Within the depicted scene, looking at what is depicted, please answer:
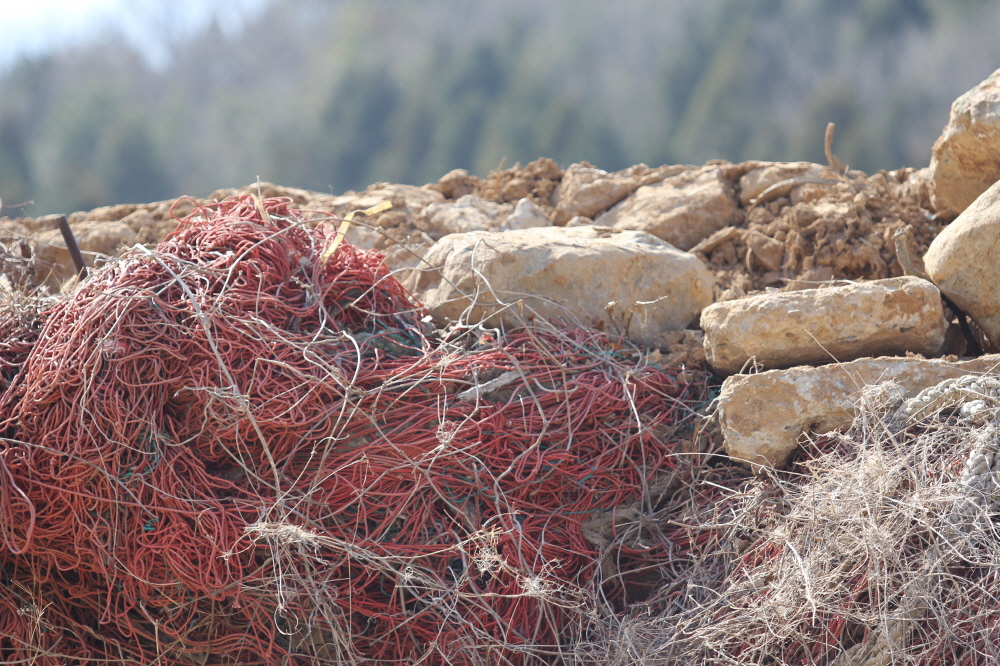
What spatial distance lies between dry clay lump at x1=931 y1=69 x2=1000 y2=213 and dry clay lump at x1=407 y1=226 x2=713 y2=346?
Result: 4.38ft

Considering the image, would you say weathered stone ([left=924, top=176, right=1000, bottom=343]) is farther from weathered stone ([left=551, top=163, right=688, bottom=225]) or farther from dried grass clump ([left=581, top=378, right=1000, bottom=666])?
weathered stone ([left=551, top=163, right=688, bottom=225])

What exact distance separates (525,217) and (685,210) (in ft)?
3.50

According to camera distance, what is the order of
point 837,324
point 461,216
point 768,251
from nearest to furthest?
point 837,324, point 768,251, point 461,216

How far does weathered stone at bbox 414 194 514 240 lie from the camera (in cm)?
532

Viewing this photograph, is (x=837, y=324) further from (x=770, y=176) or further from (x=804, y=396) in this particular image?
(x=770, y=176)

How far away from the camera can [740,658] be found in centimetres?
246

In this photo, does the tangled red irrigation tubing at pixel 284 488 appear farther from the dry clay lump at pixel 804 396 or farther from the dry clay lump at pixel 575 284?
the dry clay lump at pixel 575 284

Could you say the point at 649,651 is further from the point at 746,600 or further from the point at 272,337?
the point at 272,337

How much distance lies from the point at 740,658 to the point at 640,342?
1.60m

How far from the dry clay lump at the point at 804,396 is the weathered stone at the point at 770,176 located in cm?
226

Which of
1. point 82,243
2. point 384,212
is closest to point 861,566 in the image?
point 384,212

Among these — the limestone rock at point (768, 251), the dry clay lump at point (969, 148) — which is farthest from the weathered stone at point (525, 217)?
the dry clay lump at point (969, 148)

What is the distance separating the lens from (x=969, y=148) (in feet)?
12.2

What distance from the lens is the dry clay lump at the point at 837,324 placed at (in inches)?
121
